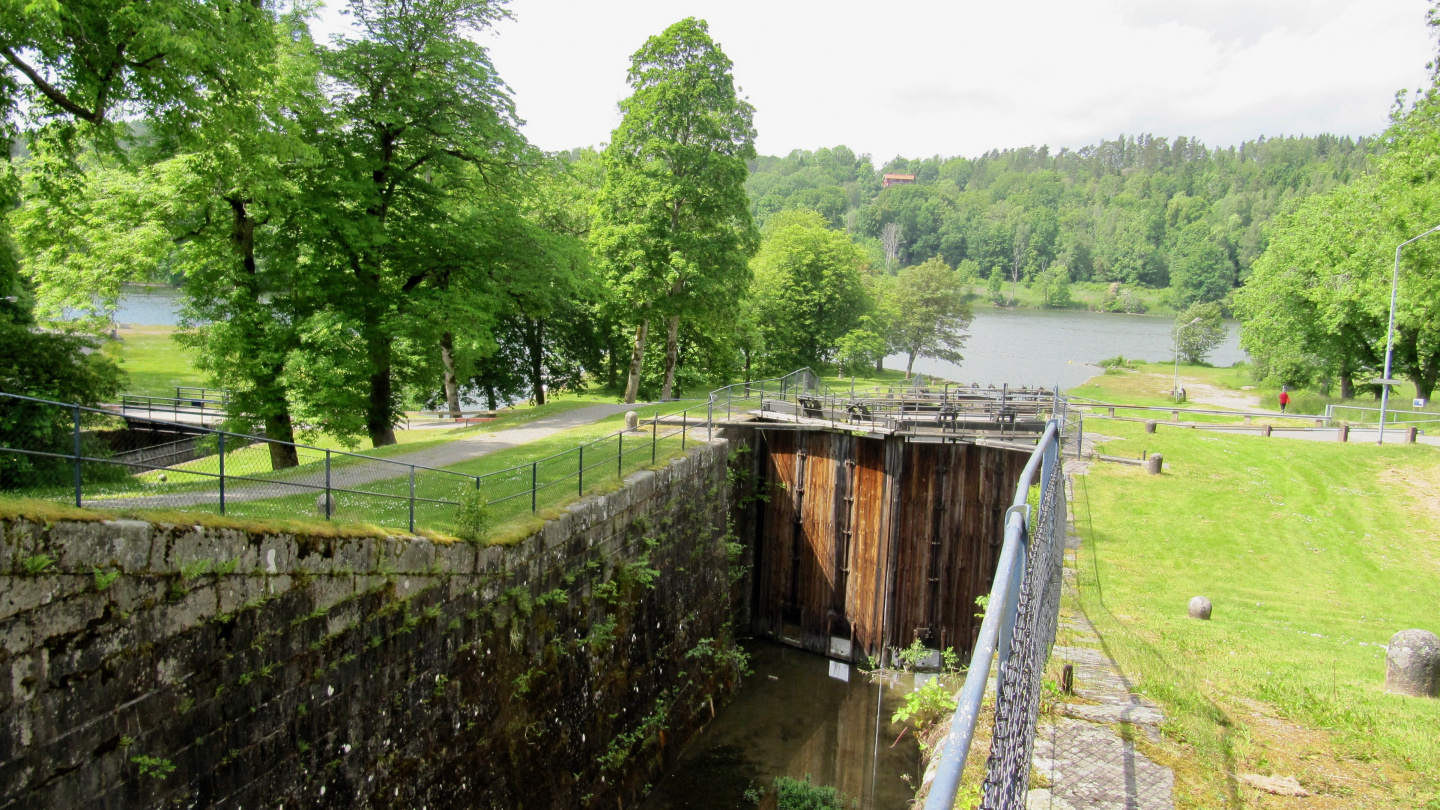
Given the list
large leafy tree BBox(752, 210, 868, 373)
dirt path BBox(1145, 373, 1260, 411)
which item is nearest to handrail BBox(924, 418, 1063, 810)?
Result: large leafy tree BBox(752, 210, 868, 373)

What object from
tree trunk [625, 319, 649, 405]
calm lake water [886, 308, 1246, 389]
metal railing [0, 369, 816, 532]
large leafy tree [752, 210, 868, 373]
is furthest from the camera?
calm lake water [886, 308, 1246, 389]

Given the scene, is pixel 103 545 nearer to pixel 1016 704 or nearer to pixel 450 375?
pixel 1016 704

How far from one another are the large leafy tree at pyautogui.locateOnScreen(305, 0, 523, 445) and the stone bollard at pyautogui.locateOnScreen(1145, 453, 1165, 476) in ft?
48.1

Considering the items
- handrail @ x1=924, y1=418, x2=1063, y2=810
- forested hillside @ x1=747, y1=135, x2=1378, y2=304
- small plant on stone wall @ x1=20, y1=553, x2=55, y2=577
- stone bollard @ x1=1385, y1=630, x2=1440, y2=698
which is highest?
forested hillside @ x1=747, y1=135, x2=1378, y2=304

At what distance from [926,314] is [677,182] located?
2765 centimetres

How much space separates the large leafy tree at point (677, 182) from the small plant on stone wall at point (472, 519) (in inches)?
532

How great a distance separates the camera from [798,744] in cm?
1513

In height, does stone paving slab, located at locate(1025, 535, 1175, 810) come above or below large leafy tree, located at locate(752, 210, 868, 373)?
below

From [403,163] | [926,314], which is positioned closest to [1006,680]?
[403,163]

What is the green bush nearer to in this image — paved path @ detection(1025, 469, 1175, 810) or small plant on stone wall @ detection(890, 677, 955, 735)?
small plant on stone wall @ detection(890, 677, 955, 735)

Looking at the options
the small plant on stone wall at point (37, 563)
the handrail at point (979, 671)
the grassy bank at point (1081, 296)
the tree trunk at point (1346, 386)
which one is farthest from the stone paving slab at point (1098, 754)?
the grassy bank at point (1081, 296)

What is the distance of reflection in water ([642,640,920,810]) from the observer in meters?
13.6

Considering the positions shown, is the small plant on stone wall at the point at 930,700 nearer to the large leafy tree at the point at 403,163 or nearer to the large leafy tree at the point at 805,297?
the large leafy tree at the point at 403,163

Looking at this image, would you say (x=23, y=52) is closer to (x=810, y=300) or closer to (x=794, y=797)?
(x=794, y=797)
